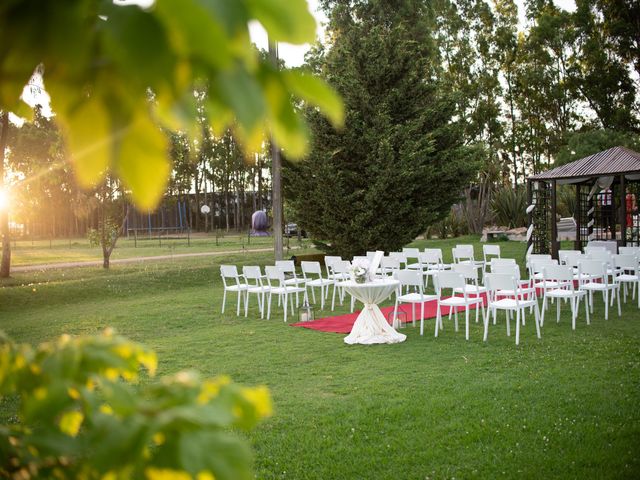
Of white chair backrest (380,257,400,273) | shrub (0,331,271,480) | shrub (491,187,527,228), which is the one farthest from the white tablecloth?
shrub (491,187,527,228)

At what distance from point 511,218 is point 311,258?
14.6m

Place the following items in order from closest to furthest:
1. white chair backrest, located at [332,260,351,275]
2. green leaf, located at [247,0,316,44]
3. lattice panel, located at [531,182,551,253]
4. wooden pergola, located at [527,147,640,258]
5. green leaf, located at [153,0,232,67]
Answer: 1. green leaf, located at [153,0,232,67]
2. green leaf, located at [247,0,316,44]
3. white chair backrest, located at [332,260,351,275]
4. wooden pergola, located at [527,147,640,258]
5. lattice panel, located at [531,182,551,253]

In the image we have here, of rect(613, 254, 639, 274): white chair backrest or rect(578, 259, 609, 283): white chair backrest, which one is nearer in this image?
rect(578, 259, 609, 283): white chair backrest

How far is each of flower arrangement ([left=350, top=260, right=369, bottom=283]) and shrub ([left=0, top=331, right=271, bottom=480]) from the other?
8.60 meters

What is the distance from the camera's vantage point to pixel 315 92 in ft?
3.15

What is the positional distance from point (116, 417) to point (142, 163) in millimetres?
489

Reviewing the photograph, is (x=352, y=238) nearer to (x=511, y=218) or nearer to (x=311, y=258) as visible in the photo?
(x=311, y=258)

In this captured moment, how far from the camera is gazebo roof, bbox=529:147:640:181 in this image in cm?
1723

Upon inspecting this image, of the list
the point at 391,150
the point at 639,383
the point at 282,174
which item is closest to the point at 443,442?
the point at 639,383

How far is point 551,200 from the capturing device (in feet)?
62.3

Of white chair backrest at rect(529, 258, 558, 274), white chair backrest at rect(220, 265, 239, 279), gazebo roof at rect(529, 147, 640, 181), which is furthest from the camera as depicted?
gazebo roof at rect(529, 147, 640, 181)

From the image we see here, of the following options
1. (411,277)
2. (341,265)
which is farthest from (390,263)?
(411,277)

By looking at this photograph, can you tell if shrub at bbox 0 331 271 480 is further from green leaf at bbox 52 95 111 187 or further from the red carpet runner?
the red carpet runner

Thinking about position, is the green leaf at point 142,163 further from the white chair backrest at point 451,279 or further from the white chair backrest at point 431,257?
the white chair backrest at point 431,257
